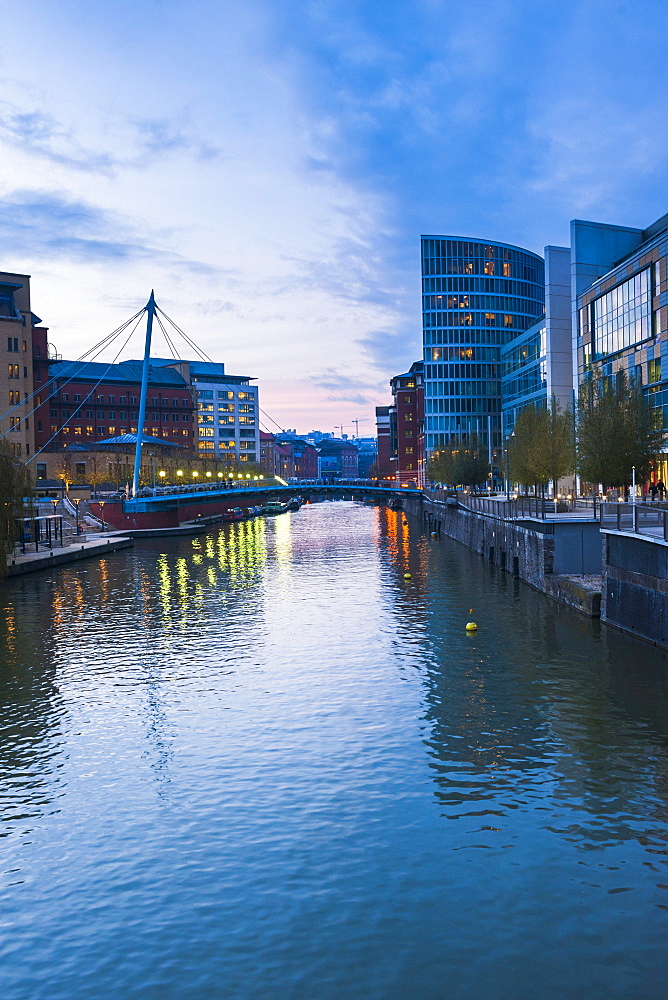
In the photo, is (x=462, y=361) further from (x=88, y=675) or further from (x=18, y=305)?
(x=88, y=675)

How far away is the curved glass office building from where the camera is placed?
165625 millimetres

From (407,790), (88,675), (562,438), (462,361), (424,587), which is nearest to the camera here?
(407,790)

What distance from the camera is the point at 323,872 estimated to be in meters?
15.8

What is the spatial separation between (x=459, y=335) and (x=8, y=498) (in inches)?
4864

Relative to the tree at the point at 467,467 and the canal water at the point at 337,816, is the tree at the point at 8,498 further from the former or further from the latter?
the tree at the point at 467,467

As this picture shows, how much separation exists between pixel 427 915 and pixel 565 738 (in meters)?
9.95

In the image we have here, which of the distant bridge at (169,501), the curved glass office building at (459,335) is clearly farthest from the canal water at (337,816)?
the curved glass office building at (459,335)

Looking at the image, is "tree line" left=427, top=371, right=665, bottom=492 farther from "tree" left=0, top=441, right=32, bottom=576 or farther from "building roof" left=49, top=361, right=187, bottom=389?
"building roof" left=49, top=361, right=187, bottom=389

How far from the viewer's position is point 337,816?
1820cm

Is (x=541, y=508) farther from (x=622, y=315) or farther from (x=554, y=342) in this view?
(x=554, y=342)

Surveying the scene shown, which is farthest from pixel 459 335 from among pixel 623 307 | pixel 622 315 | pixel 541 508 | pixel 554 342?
pixel 541 508

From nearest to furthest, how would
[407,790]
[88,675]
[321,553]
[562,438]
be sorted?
1. [407,790]
2. [88,675]
3. [562,438]
4. [321,553]

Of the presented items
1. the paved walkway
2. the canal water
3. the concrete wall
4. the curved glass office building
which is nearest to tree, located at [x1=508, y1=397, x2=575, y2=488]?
the concrete wall

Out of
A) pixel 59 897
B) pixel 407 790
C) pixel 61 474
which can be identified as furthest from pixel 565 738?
pixel 61 474
